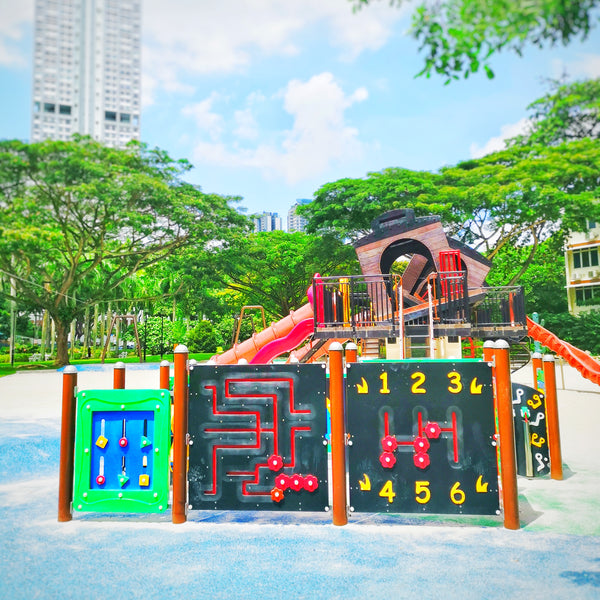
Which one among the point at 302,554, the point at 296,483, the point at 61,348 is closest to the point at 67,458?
the point at 296,483

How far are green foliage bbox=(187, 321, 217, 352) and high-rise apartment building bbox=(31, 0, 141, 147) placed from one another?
18816 millimetres

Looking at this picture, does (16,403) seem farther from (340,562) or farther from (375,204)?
(375,204)

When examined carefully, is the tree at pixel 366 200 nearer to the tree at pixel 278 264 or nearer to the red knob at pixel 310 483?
the tree at pixel 278 264

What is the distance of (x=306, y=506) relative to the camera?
14.6 feet

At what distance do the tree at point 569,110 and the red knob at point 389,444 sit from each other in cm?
497

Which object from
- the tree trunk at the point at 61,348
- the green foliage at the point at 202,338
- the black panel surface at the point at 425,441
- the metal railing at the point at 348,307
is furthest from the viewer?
the green foliage at the point at 202,338

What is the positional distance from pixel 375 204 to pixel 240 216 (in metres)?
8.67

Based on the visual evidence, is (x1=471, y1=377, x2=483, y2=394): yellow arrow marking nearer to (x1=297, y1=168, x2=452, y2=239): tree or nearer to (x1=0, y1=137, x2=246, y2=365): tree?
(x1=297, y1=168, x2=452, y2=239): tree

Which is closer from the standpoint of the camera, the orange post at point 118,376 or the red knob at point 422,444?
the red knob at point 422,444

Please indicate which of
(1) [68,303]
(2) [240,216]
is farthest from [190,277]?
(1) [68,303]

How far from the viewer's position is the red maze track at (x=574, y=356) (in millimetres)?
10945

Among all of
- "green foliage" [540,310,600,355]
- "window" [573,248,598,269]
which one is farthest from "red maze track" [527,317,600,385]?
"window" [573,248,598,269]

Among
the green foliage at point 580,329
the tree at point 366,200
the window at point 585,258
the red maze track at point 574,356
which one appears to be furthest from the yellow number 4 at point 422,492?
the window at point 585,258

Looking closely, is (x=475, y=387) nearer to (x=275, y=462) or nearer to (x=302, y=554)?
(x=275, y=462)
